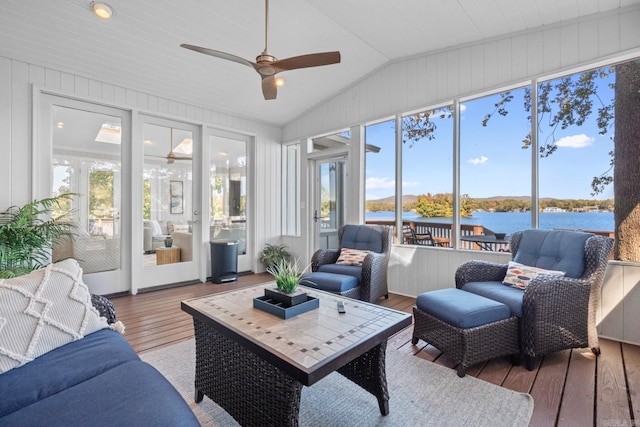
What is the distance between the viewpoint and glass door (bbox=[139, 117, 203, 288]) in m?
4.41

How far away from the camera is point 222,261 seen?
4.82m

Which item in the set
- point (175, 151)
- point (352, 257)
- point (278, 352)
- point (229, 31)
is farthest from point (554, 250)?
point (175, 151)

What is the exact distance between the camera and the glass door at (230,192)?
5.09m

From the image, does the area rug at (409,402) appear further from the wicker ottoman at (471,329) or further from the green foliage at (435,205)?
the green foliage at (435,205)

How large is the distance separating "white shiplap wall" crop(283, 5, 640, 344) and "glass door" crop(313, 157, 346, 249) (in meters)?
0.65

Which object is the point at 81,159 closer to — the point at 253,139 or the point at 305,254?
the point at 253,139

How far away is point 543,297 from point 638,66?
7.64 feet

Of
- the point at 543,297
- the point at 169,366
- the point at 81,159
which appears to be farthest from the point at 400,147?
the point at 81,159

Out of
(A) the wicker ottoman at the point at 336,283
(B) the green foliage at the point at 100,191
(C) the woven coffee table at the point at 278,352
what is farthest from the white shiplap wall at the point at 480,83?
(B) the green foliage at the point at 100,191

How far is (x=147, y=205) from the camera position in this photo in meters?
4.41

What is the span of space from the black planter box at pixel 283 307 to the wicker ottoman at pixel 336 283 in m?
1.14

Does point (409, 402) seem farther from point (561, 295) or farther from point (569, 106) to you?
point (569, 106)

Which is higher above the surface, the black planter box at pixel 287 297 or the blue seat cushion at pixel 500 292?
the black planter box at pixel 287 297

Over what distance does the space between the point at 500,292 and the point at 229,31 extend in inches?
143
